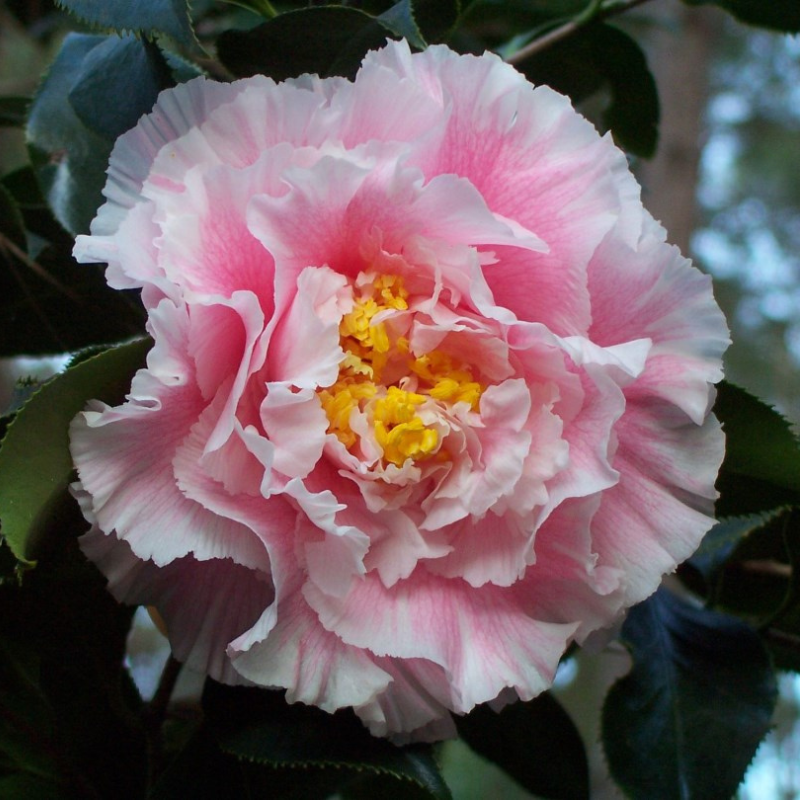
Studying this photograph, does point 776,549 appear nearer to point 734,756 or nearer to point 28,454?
point 734,756

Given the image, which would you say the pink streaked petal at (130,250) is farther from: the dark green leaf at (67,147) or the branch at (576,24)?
the branch at (576,24)

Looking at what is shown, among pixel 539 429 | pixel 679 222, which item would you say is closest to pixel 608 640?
pixel 539 429

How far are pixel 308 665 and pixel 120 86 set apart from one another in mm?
379

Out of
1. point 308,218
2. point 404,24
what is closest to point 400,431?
point 308,218

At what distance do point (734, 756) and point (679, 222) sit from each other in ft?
3.51

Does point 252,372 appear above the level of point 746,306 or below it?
above

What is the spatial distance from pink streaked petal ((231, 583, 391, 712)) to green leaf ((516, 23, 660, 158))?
580 mm

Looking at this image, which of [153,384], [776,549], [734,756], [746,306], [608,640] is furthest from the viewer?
[746,306]

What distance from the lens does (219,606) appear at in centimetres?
49

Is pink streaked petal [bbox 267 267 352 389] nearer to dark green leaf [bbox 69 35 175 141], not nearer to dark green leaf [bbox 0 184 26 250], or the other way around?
dark green leaf [bbox 69 35 175 141]

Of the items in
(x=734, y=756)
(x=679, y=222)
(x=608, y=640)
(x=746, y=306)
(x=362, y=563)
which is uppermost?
(x=362, y=563)

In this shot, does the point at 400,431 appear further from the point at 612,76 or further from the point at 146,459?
the point at 612,76

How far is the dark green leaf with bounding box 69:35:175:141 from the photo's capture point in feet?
1.85

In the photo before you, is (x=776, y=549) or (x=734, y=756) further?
(x=776, y=549)
